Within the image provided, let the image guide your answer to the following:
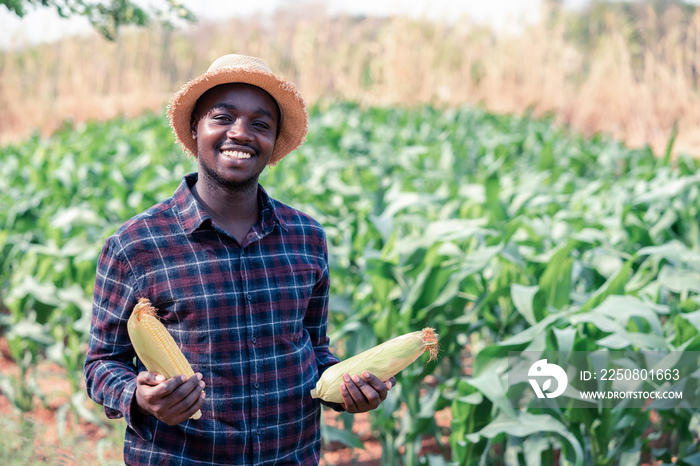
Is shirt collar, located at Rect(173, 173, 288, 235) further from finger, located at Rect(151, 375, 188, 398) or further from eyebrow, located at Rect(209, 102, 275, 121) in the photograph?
finger, located at Rect(151, 375, 188, 398)

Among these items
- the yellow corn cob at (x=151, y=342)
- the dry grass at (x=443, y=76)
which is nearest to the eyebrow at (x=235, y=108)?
the yellow corn cob at (x=151, y=342)

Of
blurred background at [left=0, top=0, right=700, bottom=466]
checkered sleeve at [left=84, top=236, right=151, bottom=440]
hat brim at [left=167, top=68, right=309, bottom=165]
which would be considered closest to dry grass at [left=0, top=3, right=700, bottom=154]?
blurred background at [left=0, top=0, right=700, bottom=466]

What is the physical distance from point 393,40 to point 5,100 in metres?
7.20

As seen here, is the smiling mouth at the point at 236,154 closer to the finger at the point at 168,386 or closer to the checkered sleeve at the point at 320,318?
the checkered sleeve at the point at 320,318

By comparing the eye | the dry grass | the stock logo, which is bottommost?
the stock logo

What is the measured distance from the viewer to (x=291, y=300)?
1590 mm

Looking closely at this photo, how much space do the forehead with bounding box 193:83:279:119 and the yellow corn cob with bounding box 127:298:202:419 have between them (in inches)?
19.4

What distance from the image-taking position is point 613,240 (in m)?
3.45

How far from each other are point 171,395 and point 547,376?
5.07ft

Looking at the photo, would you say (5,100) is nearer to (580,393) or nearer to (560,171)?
(560,171)

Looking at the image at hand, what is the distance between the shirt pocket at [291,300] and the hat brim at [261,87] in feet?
1.05

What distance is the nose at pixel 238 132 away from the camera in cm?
148

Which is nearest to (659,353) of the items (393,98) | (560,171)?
(560,171)

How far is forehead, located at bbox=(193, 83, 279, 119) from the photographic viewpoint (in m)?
1.52
